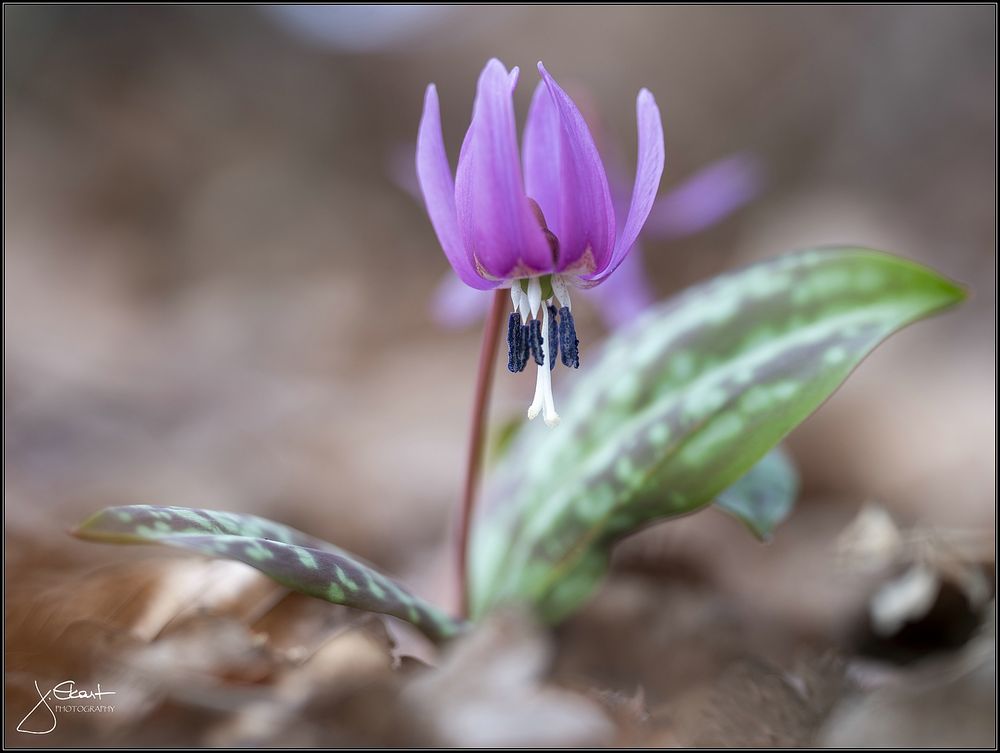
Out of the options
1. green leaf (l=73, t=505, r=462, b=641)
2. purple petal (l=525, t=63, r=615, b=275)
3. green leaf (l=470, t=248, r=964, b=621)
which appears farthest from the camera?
green leaf (l=470, t=248, r=964, b=621)

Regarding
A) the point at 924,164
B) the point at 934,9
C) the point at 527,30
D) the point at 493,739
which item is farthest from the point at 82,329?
the point at 934,9

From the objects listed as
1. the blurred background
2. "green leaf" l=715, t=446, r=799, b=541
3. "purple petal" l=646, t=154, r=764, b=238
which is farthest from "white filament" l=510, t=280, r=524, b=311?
"purple petal" l=646, t=154, r=764, b=238

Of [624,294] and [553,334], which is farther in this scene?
[624,294]

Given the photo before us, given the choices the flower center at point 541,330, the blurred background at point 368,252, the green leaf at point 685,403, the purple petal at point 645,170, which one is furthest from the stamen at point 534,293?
the blurred background at point 368,252

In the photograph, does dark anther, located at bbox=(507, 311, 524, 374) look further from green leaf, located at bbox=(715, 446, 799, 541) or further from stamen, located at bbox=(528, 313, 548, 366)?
green leaf, located at bbox=(715, 446, 799, 541)

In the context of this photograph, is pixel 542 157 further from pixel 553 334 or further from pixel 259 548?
pixel 259 548

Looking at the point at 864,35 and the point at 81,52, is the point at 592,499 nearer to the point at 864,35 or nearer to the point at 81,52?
the point at 864,35

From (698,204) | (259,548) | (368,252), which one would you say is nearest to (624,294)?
(698,204)
